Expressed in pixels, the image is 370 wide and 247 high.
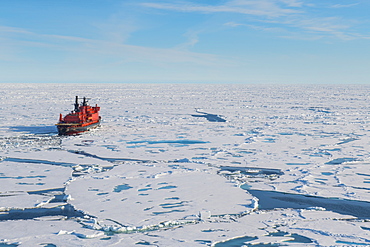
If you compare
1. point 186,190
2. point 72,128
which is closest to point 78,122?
point 72,128

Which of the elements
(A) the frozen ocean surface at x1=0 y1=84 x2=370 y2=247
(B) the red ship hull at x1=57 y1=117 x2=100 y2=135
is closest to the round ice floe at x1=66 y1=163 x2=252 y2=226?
(A) the frozen ocean surface at x1=0 y1=84 x2=370 y2=247

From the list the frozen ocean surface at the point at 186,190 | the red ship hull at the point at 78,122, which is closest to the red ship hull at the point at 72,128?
the red ship hull at the point at 78,122

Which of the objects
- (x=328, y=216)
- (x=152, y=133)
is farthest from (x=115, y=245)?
(x=152, y=133)

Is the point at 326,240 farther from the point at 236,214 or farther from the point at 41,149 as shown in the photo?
the point at 41,149

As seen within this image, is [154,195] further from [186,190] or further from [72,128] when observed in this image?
[72,128]

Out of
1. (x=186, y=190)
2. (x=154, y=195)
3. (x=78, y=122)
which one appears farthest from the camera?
(x=78, y=122)

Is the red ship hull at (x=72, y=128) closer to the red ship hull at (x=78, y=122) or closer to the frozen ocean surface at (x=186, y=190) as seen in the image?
the red ship hull at (x=78, y=122)

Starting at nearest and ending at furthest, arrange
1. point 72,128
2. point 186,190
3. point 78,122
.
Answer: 1. point 186,190
2. point 72,128
3. point 78,122

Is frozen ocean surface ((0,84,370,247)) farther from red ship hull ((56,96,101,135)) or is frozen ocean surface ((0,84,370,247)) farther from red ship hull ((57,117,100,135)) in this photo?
red ship hull ((56,96,101,135))
